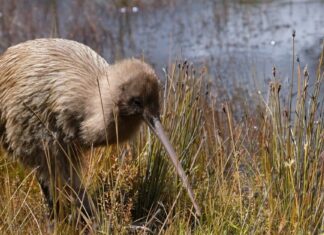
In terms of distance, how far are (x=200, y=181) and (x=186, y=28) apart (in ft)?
21.0

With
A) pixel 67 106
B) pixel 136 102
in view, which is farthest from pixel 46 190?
pixel 136 102

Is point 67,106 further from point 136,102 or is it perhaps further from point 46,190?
point 46,190

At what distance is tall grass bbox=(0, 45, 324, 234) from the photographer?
4590mm

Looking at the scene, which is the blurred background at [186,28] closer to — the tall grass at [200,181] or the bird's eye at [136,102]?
the tall grass at [200,181]

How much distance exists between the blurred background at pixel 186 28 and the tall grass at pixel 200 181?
414 cm

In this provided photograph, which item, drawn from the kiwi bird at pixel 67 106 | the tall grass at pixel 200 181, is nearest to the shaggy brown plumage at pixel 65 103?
the kiwi bird at pixel 67 106

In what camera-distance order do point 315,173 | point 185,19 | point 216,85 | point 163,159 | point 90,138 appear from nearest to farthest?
point 315,173 < point 90,138 < point 163,159 < point 216,85 < point 185,19

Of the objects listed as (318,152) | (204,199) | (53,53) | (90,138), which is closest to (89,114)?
(90,138)

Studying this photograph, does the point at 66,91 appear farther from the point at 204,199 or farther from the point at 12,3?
the point at 12,3

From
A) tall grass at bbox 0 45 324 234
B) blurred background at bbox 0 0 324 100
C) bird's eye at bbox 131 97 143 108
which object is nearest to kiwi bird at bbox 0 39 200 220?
bird's eye at bbox 131 97 143 108

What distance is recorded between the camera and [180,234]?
4594mm

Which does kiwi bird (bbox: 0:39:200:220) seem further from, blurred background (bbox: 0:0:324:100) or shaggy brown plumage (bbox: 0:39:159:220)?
blurred background (bbox: 0:0:324:100)

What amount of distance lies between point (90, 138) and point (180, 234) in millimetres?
755

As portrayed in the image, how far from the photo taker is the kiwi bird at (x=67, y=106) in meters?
4.86
